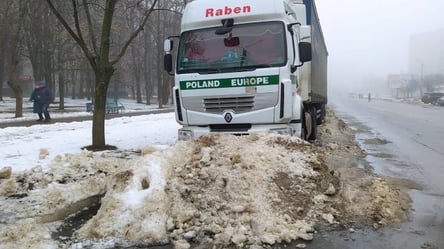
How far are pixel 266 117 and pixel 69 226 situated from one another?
425 cm

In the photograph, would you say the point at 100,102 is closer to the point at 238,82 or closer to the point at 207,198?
the point at 238,82

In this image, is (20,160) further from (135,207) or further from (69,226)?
(135,207)

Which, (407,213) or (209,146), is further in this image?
(209,146)

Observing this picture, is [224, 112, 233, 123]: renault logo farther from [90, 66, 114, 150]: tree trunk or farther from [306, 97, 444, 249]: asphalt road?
[90, 66, 114, 150]: tree trunk

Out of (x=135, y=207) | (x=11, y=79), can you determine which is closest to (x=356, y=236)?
(x=135, y=207)

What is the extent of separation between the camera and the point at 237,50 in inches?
354

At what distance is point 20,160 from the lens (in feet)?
33.4

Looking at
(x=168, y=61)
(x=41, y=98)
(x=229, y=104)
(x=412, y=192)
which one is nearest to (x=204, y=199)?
(x=229, y=104)

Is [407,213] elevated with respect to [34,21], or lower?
lower

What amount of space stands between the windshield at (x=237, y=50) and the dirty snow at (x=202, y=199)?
1730 millimetres

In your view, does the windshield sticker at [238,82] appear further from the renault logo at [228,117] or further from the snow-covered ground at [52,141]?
the snow-covered ground at [52,141]

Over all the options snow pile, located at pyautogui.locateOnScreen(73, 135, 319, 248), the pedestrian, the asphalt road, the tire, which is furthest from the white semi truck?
the pedestrian

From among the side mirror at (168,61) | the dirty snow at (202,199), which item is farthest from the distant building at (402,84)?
the dirty snow at (202,199)

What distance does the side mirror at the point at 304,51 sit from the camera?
901 cm
